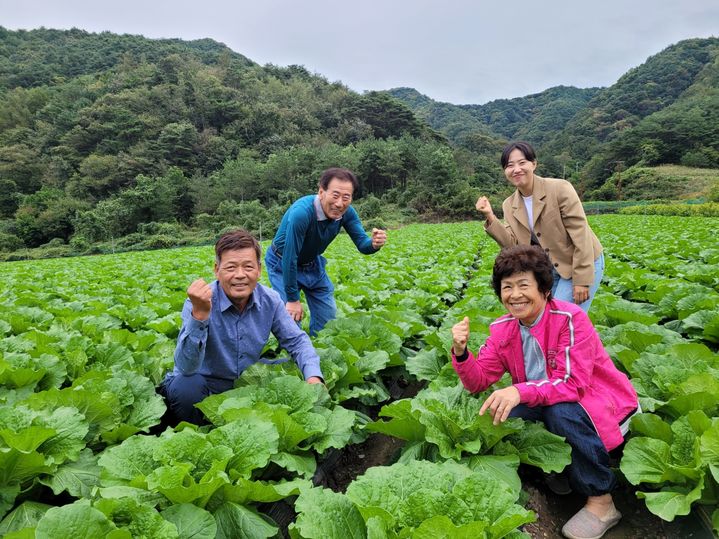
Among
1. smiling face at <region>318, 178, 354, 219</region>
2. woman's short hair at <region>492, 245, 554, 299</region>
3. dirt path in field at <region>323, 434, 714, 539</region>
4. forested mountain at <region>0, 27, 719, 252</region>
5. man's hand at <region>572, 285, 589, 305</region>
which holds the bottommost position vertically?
dirt path in field at <region>323, 434, 714, 539</region>

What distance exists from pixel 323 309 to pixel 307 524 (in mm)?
2943

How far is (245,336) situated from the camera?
8.78 ft

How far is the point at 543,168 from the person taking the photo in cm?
6225

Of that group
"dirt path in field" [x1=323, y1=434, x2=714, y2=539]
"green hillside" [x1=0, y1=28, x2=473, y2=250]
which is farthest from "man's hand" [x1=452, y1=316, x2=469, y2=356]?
"green hillside" [x1=0, y1=28, x2=473, y2=250]

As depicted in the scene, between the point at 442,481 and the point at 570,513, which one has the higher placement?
the point at 442,481

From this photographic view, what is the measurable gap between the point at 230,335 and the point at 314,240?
1.41 meters

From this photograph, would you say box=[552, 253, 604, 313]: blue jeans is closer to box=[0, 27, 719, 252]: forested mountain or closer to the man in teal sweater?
the man in teal sweater

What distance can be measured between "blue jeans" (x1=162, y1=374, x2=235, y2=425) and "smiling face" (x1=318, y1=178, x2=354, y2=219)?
160cm

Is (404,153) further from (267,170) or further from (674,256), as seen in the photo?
(674,256)

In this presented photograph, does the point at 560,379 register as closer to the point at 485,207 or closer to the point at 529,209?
the point at 485,207

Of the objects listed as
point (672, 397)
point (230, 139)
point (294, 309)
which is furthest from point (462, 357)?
point (230, 139)

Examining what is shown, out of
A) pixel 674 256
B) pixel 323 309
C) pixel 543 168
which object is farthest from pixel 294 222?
pixel 543 168

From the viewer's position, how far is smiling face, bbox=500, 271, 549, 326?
7.00 feet

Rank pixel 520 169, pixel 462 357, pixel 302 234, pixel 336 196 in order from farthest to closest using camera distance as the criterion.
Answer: pixel 302 234 < pixel 336 196 < pixel 520 169 < pixel 462 357
